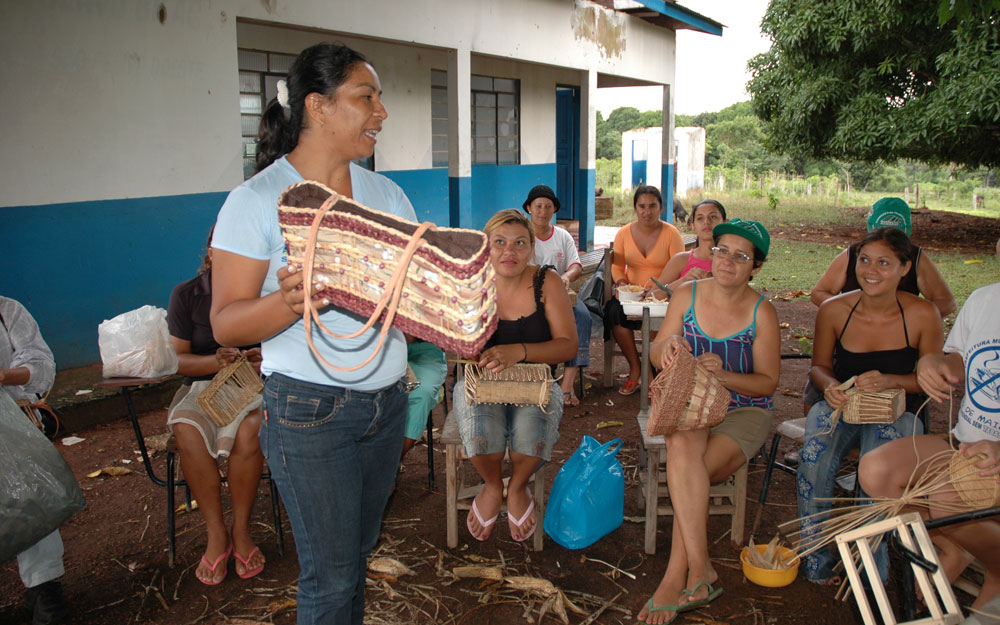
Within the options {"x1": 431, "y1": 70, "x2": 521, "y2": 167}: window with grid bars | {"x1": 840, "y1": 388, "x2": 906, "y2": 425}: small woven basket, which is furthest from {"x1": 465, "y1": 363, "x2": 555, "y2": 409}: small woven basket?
{"x1": 431, "y1": 70, "x2": 521, "y2": 167}: window with grid bars

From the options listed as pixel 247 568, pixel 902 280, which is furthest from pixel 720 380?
pixel 247 568

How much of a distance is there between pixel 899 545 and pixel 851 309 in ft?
5.88

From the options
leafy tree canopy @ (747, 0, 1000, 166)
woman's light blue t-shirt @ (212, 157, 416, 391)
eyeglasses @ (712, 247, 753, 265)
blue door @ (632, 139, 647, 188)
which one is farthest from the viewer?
blue door @ (632, 139, 647, 188)

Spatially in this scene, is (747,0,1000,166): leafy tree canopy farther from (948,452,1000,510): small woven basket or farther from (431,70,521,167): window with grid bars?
(948,452,1000,510): small woven basket

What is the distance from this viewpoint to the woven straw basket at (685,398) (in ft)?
9.83

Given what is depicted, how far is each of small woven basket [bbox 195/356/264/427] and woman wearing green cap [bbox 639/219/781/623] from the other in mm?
1907

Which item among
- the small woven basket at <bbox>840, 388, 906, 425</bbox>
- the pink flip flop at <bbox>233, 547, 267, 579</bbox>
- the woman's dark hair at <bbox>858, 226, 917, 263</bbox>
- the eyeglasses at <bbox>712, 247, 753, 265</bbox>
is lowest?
the pink flip flop at <bbox>233, 547, 267, 579</bbox>

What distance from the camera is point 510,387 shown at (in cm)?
339

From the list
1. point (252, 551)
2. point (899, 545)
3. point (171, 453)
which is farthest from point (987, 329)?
point (171, 453)

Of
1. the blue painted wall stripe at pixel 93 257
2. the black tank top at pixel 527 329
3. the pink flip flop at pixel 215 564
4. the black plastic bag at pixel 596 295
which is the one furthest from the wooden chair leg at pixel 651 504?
the blue painted wall stripe at pixel 93 257

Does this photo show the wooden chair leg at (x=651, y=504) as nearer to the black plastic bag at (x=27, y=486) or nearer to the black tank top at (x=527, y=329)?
the black tank top at (x=527, y=329)

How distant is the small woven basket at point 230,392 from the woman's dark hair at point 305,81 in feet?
5.20

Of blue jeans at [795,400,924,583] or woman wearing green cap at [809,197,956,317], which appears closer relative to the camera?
blue jeans at [795,400,924,583]

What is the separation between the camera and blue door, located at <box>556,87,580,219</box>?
609 inches
